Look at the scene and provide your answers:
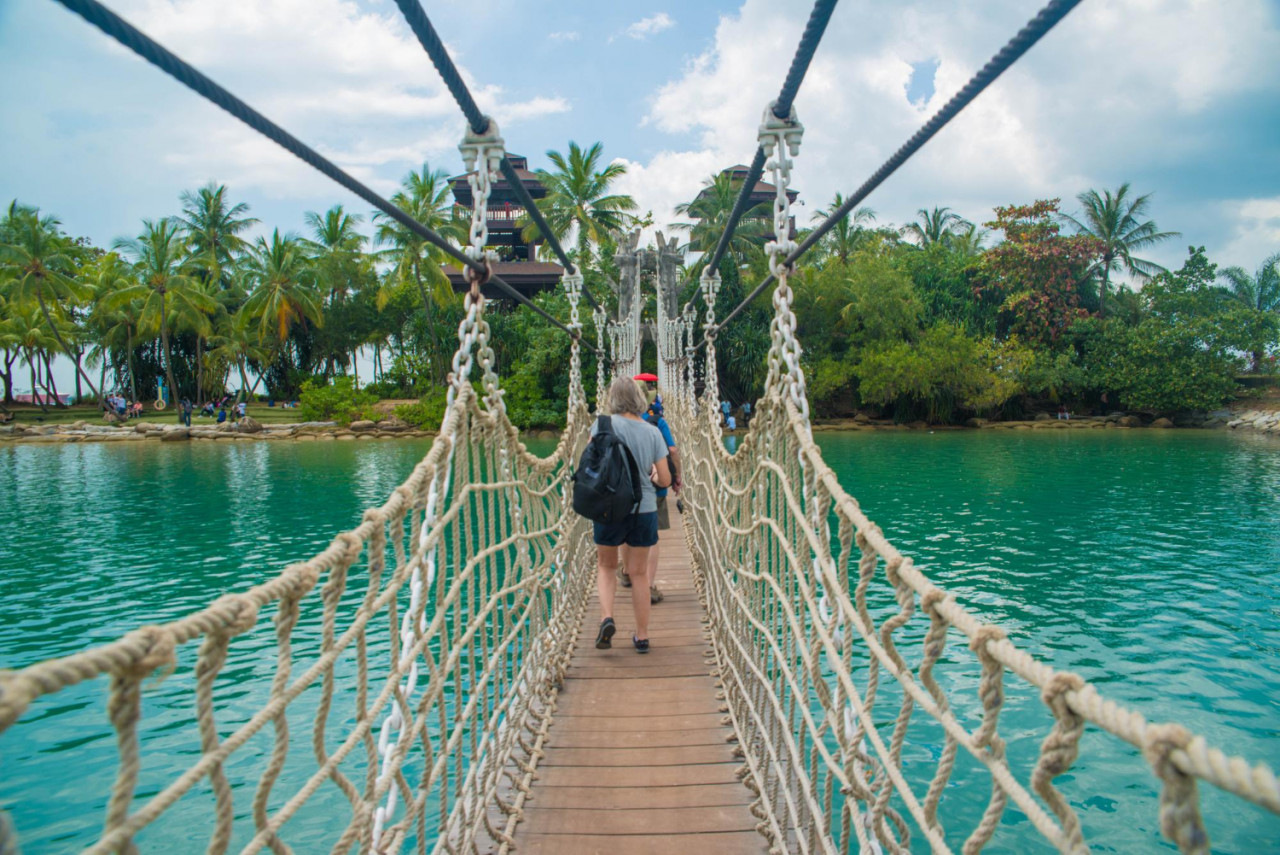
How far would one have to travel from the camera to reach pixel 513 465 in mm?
2156

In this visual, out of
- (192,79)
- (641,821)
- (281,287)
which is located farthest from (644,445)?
(281,287)

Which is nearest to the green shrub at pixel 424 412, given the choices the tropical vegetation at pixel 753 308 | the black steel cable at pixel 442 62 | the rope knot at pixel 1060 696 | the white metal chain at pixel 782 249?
the tropical vegetation at pixel 753 308

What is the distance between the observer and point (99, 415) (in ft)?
76.1

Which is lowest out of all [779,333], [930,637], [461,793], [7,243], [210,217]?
[461,793]

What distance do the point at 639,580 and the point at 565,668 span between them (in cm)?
38

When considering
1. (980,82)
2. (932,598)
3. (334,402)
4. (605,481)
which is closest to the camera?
(932,598)

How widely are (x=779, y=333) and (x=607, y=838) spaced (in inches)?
45.4

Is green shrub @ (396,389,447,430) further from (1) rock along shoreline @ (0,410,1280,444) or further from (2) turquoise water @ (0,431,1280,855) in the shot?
(2) turquoise water @ (0,431,1280,855)

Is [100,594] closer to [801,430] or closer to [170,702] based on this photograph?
[170,702]

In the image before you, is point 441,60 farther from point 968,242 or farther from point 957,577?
point 968,242

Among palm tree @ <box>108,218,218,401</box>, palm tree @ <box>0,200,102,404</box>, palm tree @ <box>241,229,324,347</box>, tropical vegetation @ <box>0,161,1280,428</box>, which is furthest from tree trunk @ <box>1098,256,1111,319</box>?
palm tree @ <box>0,200,102,404</box>

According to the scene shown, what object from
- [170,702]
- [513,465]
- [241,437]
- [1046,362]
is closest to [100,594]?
[170,702]

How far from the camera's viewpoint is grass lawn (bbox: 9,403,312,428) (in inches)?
854

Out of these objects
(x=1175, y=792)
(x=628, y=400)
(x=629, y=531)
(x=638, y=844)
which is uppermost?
(x=628, y=400)
